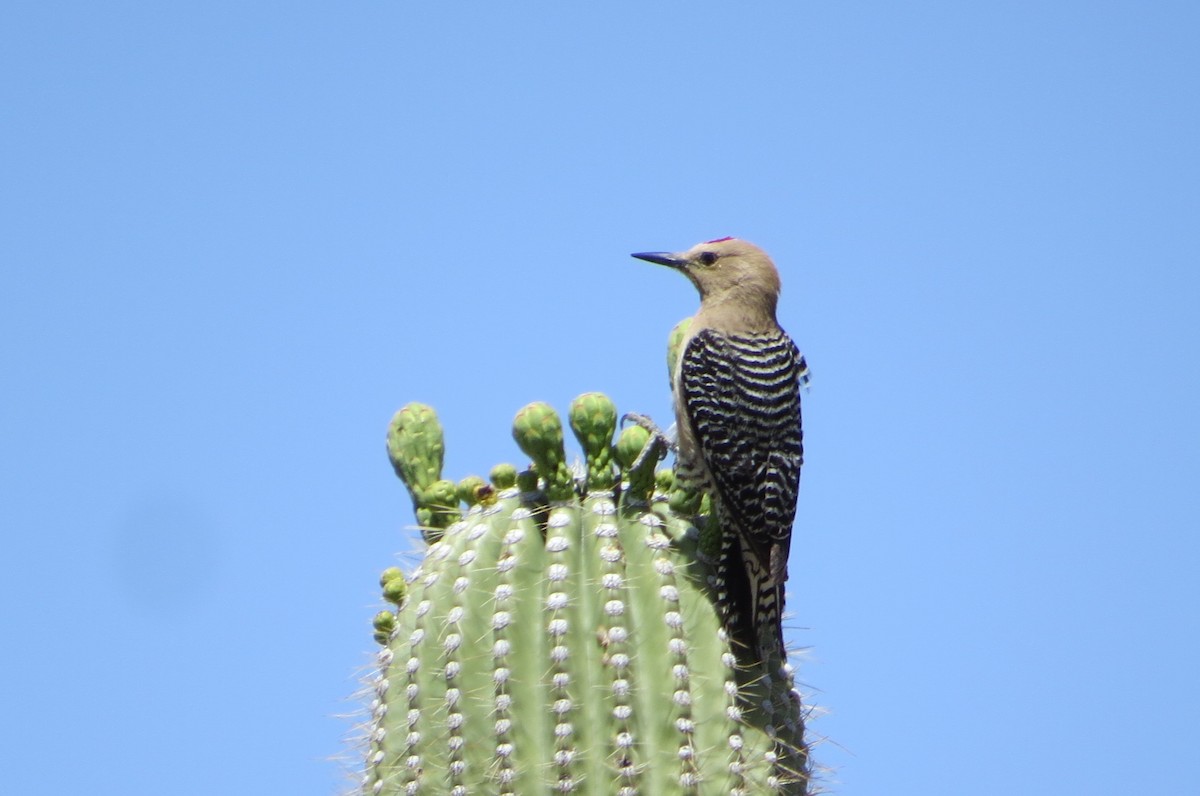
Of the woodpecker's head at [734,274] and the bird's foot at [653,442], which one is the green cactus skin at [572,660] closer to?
the bird's foot at [653,442]

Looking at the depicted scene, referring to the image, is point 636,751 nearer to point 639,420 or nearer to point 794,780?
point 794,780

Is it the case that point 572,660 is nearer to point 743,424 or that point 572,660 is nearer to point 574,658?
point 574,658

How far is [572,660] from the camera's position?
347 cm

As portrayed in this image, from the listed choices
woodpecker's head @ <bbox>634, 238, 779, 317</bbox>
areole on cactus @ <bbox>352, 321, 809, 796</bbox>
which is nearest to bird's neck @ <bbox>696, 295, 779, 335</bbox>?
woodpecker's head @ <bbox>634, 238, 779, 317</bbox>

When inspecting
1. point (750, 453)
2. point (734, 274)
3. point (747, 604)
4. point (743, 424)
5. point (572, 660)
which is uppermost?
point (734, 274)

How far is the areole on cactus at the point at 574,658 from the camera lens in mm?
3420

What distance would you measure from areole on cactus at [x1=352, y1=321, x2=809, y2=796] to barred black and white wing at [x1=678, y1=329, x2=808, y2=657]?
105 mm

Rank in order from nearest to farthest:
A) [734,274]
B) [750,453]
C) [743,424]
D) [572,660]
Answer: [572,660]
[750,453]
[743,424]
[734,274]

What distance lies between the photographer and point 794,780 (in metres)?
3.71

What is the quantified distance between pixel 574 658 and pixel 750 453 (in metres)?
1.26

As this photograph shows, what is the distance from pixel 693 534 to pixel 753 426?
30.3 inches

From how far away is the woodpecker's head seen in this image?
214 inches

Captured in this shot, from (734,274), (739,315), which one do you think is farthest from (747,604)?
(734,274)

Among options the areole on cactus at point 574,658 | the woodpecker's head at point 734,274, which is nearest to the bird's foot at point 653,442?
Answer: the areole on cactus at point 574,658
